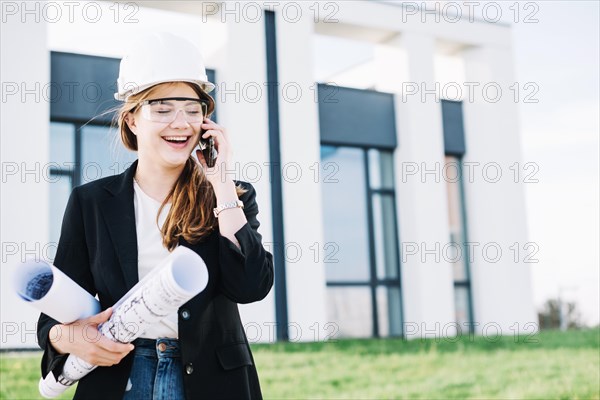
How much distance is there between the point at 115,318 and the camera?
1.79 m

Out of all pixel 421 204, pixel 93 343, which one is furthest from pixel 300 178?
pixel 93 343

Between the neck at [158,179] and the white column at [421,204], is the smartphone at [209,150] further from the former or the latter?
the white column at [421,204]

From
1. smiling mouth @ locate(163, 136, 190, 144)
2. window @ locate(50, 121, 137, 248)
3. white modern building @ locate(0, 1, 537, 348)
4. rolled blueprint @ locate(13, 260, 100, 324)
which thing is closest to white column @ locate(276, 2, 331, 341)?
white modern building @ locate(0, 1, 537, 348)

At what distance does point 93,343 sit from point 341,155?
36.0 ft

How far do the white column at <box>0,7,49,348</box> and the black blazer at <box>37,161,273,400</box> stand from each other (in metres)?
7.71

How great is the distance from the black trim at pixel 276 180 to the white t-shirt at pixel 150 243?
8.89 m

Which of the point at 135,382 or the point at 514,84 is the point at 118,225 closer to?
the point at 135,382

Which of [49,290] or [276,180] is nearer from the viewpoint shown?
[49,290]

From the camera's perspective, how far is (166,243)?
206 centimetres

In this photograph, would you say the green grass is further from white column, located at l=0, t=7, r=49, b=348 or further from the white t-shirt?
the white t-shirt

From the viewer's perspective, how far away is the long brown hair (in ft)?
6.77

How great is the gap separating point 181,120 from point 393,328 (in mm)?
11122

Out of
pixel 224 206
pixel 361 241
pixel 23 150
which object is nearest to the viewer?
pixel 224 206

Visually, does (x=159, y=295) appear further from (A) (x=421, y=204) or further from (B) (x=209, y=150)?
(A) (x=421, y=204)
